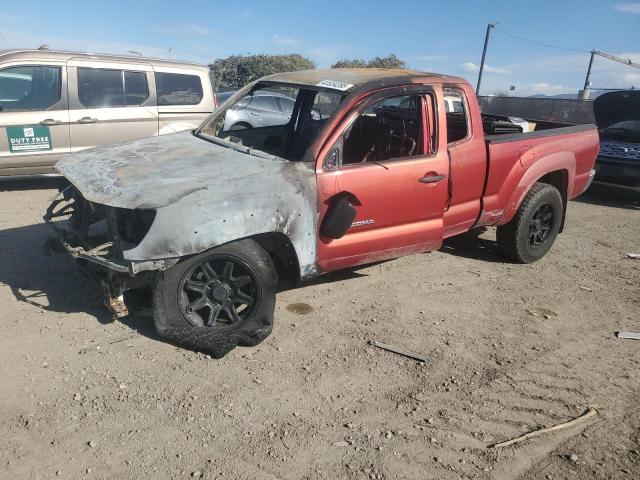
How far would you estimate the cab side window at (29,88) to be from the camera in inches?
269

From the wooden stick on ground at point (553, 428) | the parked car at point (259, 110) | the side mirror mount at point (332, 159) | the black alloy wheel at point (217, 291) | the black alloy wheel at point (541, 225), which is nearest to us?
the wooden stick on ground at point (553, 428)

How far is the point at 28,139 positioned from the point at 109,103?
1185 mm

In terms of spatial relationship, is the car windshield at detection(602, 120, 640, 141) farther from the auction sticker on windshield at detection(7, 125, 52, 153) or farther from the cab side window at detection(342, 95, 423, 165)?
the auction sticker on windshield at detection(7, 125, 52, 153)

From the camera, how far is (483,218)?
495 cm

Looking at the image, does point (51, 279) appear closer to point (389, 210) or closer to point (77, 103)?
point (389, 210)

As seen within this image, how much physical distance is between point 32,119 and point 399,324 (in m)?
5.63

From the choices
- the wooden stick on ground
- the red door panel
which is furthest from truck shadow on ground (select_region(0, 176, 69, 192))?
the wooden stick on ground

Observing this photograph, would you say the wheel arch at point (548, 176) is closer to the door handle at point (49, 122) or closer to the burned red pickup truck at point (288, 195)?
the burned red pickup truck at point (288, 195)

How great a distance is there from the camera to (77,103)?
7.19 meters

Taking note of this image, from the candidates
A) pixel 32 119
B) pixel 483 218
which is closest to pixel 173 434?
pixel 483 218

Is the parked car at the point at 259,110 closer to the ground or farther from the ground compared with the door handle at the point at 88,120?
farther from the ground

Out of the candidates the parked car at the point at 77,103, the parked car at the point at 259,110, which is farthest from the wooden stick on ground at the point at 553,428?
the parked car at the point at 77,103

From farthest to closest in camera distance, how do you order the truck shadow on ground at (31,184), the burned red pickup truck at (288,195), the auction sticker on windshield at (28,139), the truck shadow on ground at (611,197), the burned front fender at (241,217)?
the truck shadow on ground at (611,197), the truck shadow on ground at (31,184), the auction sticker on windshield at (28,139), the burned red pickup truck at (288,195), the burned front fender at (241,217)

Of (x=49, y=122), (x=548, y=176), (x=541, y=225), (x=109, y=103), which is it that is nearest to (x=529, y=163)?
(x=548, y=176)
